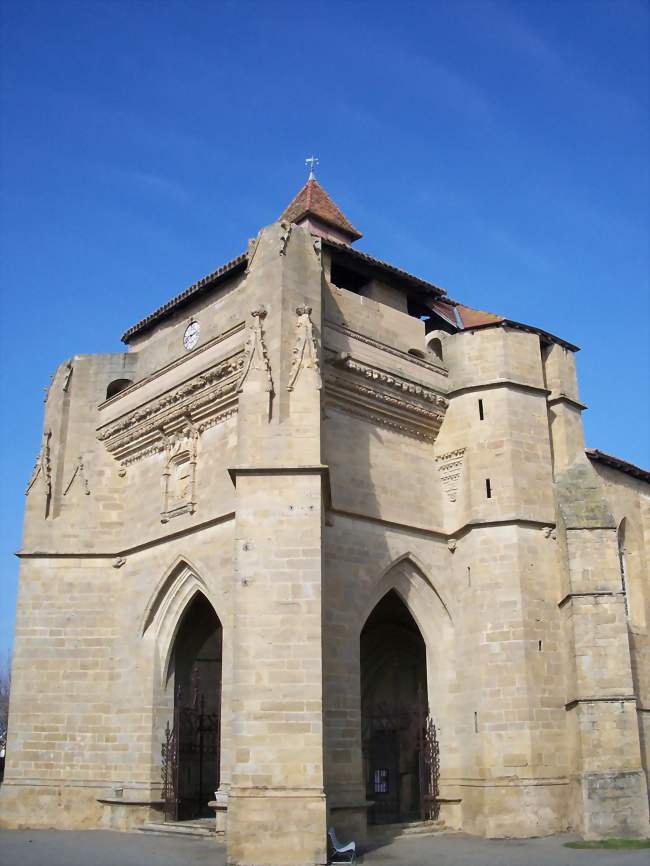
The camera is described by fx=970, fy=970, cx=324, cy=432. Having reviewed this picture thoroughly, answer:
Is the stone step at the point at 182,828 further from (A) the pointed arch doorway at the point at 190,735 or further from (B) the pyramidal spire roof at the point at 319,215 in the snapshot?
(B) the pyramidal spire roof at the point at 319,215

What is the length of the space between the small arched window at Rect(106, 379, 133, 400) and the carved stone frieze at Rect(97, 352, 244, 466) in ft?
3.82

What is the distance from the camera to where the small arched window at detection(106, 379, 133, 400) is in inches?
836

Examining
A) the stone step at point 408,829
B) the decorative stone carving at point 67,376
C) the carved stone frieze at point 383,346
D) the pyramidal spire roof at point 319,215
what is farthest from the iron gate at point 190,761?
the pyramidal spire roof at point 319,215

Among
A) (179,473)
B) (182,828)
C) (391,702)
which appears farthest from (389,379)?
(182,828)

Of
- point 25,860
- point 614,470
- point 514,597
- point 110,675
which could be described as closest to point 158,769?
point 110,675

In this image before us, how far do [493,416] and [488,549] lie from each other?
2582 millimetres

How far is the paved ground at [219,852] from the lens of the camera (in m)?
13.1

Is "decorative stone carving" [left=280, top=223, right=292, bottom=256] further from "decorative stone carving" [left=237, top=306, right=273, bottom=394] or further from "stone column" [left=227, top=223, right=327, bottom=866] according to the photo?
"decorative stone carving" [left=237, top=306, right=273, bottom=394]

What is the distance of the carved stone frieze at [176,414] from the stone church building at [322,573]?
62 mm

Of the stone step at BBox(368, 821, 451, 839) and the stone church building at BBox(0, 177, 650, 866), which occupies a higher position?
the stone church building at BBox(0, 177, 650, 866)

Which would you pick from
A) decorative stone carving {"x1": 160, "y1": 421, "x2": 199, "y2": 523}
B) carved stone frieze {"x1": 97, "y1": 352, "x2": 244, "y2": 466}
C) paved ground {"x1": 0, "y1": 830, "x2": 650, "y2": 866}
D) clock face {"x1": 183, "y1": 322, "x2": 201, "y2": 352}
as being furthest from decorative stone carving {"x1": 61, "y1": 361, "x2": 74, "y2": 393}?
paved ground {"x1": 0, "y1": 830, "x2": 650, "y2": 866}

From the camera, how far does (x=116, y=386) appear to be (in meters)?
21.6

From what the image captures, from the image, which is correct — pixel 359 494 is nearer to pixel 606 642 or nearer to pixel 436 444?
pixel 436 444

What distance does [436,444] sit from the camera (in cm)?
1903
